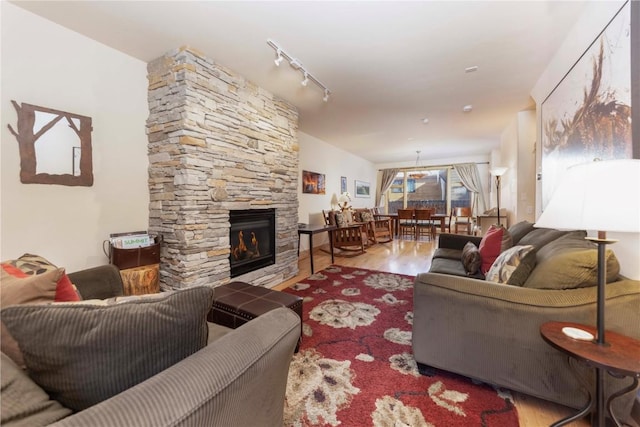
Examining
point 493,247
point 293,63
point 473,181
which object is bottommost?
point 493,247

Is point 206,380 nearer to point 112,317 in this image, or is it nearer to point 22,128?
point 112,317

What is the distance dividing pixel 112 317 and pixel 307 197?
4.77m

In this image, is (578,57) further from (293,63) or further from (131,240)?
(131,240)

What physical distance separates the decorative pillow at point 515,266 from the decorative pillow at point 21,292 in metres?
2.06

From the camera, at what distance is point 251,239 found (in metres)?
3.06

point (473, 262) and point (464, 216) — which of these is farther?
point (464, 216)

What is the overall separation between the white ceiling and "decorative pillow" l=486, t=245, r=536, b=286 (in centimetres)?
174

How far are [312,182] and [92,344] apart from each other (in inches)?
196

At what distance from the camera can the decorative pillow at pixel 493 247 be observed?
2102mm

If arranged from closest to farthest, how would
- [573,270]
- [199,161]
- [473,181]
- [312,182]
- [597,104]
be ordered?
[573,270] < [597,104] < [199,161] < [312,182] < [473,181]

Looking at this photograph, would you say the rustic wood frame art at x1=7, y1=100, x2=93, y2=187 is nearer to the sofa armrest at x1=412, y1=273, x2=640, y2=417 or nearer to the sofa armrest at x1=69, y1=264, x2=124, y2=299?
the sofa armrest at x1=69, y1=264, x2=124, y2=299

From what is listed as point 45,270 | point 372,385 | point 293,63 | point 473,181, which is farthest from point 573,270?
point 473,181

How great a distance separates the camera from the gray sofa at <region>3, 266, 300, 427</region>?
1.64 ft

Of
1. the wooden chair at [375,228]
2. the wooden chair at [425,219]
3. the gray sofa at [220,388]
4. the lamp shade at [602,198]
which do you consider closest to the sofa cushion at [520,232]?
the lamp shade at [602,198]
